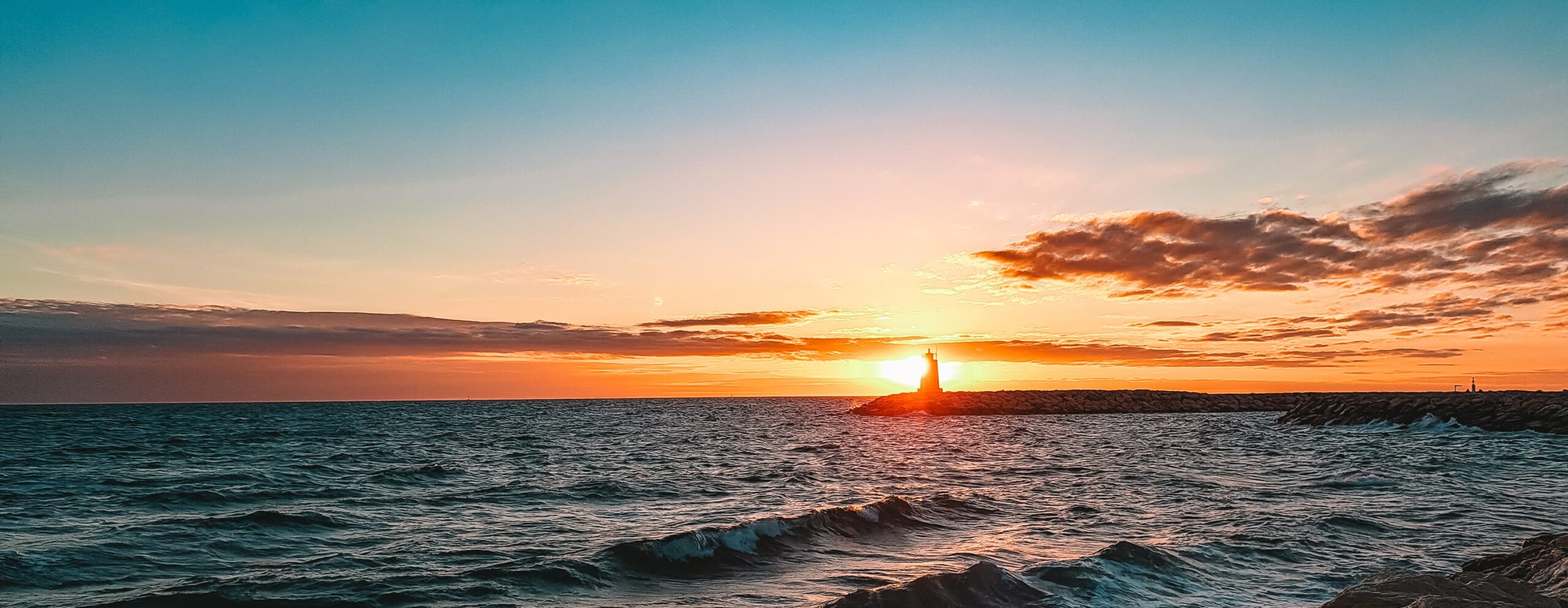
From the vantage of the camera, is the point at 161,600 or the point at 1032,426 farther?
the point at 1032,426

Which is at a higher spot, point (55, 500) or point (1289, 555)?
point (1289, 555)

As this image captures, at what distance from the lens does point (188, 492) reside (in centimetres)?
2247

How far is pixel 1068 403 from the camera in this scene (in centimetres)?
9888

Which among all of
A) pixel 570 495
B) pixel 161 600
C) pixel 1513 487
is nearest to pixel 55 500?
pixel 570 495

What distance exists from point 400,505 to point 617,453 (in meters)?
19.6

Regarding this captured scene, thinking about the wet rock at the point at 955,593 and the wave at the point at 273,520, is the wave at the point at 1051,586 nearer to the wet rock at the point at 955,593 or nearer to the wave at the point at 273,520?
the wet rock at the point at 955,593

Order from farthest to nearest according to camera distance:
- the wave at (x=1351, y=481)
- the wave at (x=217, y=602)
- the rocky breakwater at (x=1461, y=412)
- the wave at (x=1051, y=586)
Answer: the rocky breakwater at (x=1461, y=412), the wave at (x=1351, y=481), the wave at (x=217, y=602), the wave at (x=1051, y=586)

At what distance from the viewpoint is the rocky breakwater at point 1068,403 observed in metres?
98.2

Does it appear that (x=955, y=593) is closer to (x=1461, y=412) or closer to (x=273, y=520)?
(x=273, y=520)

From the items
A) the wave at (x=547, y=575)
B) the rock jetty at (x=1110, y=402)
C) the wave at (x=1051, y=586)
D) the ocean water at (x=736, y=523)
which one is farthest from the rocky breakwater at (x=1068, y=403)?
the wave at (x=547, y=575)

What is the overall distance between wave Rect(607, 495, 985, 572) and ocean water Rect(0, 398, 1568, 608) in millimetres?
63

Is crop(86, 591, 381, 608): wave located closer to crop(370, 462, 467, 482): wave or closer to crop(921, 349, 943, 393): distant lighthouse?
crop(370, 462, 467, 482): wave

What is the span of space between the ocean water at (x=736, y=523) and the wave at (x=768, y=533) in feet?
0.21

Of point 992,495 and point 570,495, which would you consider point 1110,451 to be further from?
point 570,495
